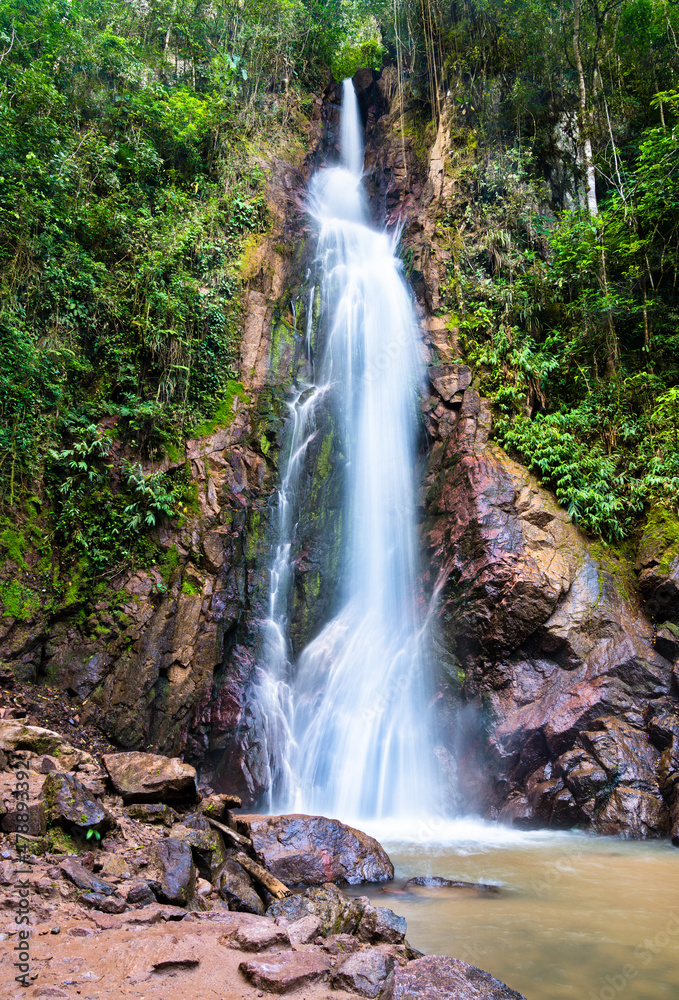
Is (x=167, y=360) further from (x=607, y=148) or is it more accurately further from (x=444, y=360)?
(x=607, y=148)

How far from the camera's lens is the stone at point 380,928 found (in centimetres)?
416

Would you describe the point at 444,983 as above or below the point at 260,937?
below

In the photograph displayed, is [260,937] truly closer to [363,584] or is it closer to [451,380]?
[363,584]

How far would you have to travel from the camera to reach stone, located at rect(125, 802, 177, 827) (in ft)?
17.4

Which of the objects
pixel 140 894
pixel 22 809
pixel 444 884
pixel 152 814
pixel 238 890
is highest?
pixel 22 809

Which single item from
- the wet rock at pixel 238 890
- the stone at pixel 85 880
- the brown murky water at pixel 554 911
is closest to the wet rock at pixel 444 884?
the brown murky water at pixel 554 911

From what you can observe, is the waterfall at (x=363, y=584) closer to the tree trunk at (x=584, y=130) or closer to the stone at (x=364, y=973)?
the tree trunk at (x=584, y=130)

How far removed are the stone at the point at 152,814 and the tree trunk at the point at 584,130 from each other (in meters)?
15.5

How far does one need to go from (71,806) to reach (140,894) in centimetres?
104

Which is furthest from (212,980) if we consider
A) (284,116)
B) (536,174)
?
(284,116)

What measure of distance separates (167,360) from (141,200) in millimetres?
4282

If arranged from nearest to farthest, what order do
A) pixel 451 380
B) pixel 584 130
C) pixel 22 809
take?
1. pixel 22 809
2. pixel 451 380
3. pixel 584 130

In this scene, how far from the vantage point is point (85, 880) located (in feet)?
12.2

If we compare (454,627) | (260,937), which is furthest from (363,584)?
(260,937)
